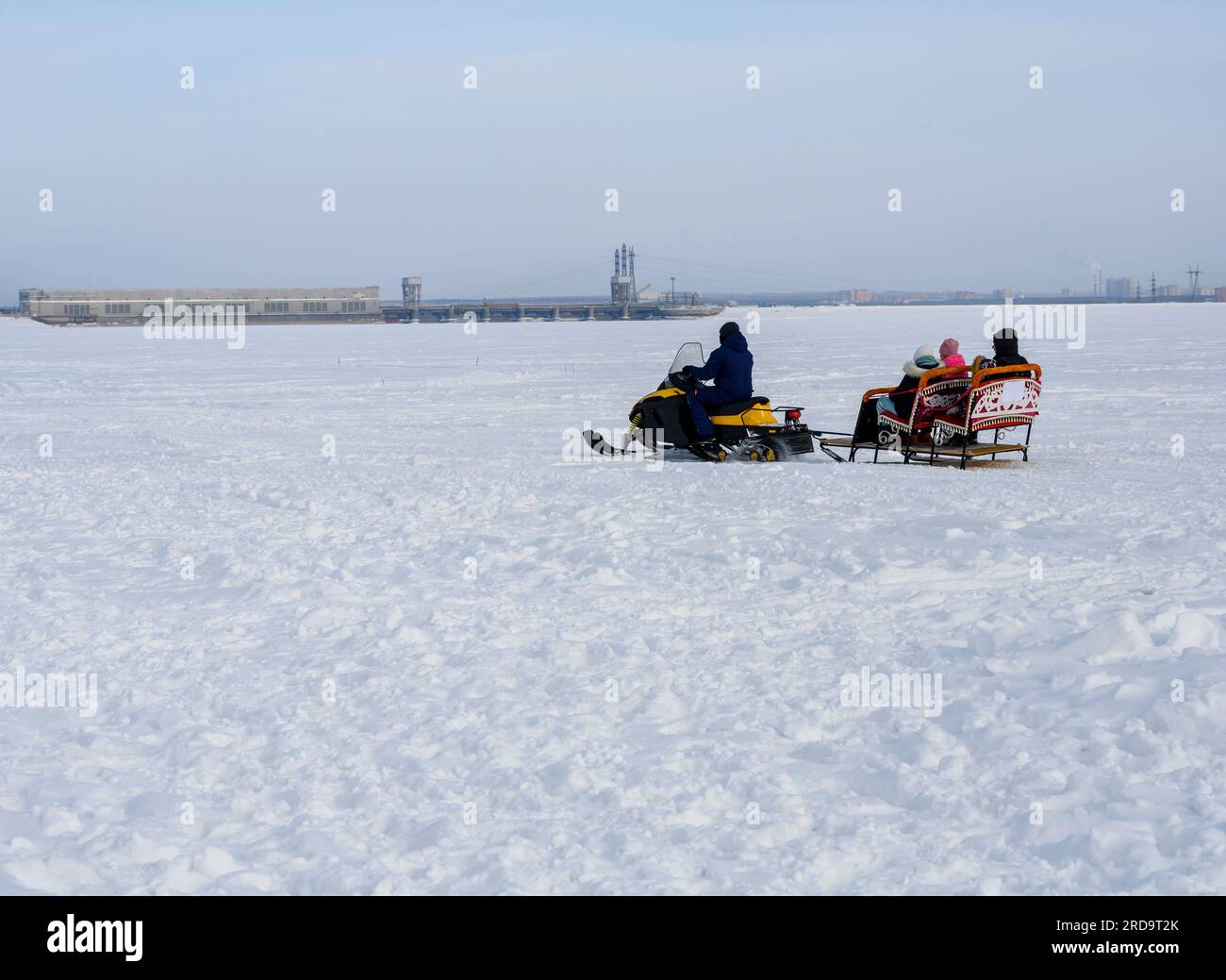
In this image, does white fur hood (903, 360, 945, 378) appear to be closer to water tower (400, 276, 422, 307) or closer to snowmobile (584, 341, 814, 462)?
snowmobile (584, 341, 814, 462)

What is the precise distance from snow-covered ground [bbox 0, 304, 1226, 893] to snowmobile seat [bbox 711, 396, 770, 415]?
42.7 inches

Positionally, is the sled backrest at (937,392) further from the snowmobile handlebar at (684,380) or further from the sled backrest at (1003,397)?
the snowmobile handlebar at (684,380)

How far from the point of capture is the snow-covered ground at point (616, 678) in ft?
12.5

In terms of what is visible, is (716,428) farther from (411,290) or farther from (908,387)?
(411,290)

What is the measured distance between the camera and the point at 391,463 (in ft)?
40.4

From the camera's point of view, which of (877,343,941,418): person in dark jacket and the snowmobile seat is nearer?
(877,343,941,418): person in dark jacket

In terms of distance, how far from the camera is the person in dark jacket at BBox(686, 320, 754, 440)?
12445 millimetres

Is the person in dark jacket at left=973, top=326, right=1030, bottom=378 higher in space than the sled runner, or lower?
higher

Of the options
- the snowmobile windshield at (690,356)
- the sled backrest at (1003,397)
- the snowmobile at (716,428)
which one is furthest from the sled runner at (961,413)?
the snowmobile windshield at (690,356)

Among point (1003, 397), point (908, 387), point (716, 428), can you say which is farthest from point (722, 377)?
point (1003, 397)

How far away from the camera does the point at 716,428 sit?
1255cm

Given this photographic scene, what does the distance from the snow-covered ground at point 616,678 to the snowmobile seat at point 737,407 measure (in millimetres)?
1085

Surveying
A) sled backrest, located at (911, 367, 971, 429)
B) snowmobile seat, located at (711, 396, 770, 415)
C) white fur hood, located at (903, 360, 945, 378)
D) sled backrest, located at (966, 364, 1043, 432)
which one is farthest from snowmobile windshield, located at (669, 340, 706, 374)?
sled backrest, located at (966, 364, 1043, 432)
